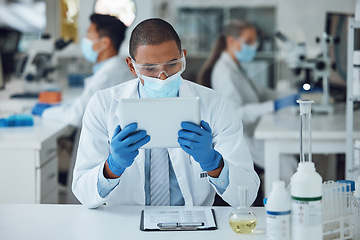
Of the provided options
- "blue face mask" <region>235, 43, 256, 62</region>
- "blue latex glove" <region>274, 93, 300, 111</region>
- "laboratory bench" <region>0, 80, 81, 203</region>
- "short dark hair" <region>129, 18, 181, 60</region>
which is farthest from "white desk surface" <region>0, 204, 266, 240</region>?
"blue face mask" <region>235, 43, 256, 62</region>

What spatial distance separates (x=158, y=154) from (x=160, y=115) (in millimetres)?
439

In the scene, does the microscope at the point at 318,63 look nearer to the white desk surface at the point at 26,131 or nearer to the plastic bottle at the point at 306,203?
the white desk surface at the point at 26,131

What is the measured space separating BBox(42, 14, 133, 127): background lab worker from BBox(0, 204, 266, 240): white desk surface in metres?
1.45

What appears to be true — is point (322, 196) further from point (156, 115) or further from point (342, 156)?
point (342, 156)

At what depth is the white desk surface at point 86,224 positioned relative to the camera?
1.44 m

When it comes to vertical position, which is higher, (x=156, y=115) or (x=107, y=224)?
(x=156, y=115)

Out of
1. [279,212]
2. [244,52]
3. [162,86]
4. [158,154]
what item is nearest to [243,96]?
[244,52]

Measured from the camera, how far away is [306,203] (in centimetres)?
125

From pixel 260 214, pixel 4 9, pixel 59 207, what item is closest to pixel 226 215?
pixel 260 214

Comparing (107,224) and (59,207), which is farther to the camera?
(59,207)

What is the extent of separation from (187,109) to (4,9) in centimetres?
403

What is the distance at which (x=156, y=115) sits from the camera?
1469mm

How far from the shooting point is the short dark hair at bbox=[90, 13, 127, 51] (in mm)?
3333

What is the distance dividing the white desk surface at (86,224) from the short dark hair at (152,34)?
50 cm
